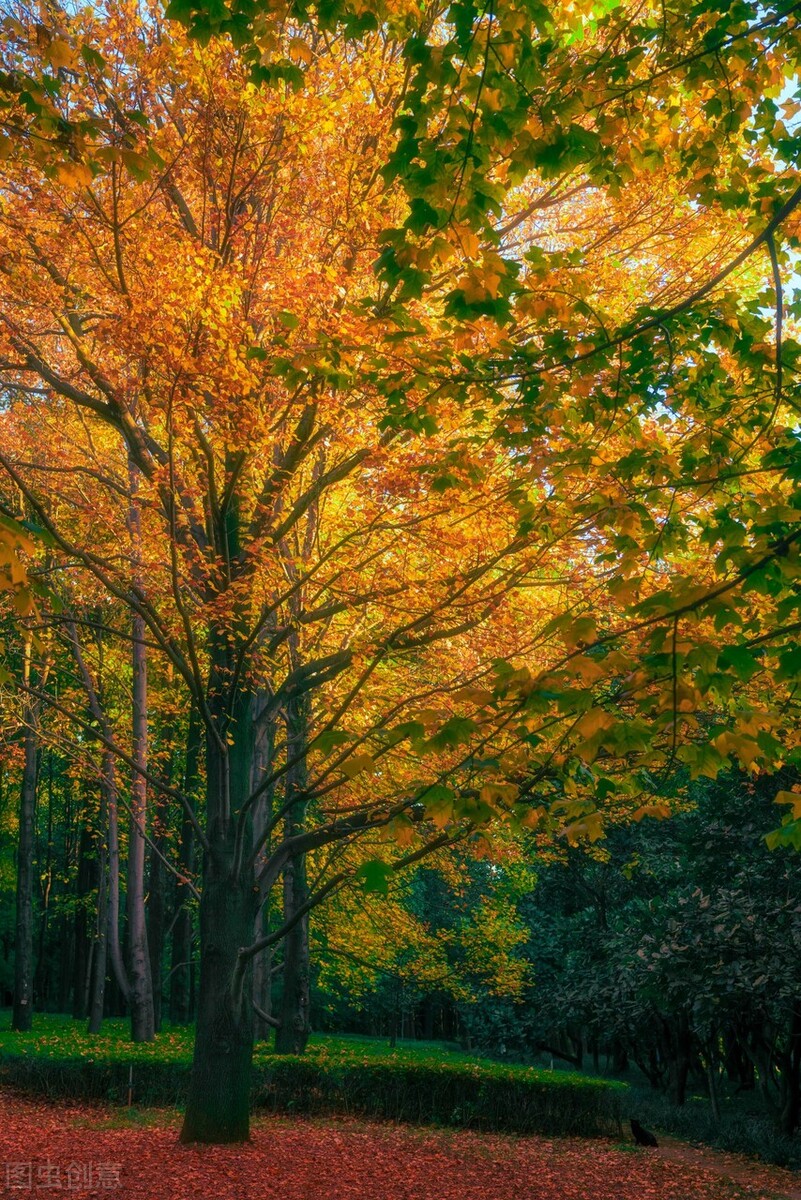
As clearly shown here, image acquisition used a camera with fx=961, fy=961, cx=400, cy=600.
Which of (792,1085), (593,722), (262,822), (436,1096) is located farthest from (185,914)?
(593,722)

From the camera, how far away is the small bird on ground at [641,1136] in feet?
43.5

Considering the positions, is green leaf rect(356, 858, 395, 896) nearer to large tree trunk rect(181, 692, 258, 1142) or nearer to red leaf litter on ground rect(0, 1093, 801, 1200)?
red leaf litter on ground rect(0, 1093, 801, 1200)

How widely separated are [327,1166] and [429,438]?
22.3 feet

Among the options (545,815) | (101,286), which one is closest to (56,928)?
(101,286)

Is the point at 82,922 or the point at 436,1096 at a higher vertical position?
the point at 82,922

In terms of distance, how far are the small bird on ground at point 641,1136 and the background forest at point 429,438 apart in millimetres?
1119

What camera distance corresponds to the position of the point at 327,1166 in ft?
29.5

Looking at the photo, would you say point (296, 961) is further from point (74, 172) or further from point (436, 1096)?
point (74, 172)

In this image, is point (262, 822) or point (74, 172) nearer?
point (74, 172)

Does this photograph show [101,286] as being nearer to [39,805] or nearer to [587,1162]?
[587,1162]

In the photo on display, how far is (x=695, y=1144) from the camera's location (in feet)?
46.7

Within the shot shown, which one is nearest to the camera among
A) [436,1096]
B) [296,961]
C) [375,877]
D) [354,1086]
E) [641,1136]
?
[375,877]

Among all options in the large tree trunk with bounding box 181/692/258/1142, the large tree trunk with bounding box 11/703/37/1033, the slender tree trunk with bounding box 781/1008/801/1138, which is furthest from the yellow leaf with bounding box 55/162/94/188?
the large tree trunk with bounding box 11/703/37/1033

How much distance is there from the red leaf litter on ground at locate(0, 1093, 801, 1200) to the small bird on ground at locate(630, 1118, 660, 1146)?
1.44 ft
